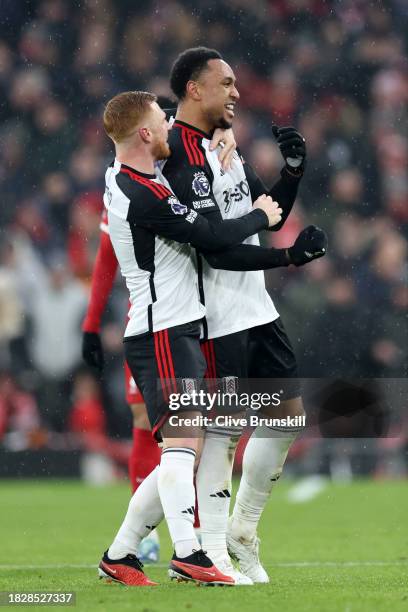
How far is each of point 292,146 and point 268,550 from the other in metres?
2.38

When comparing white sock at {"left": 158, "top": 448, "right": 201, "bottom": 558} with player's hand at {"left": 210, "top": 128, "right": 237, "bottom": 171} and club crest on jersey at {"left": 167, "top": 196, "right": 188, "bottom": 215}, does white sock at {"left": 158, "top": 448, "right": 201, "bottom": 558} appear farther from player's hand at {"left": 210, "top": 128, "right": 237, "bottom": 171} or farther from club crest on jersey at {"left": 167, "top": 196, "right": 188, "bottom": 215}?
player's hand at {"left": 210, "top": 128, "right": 237, "bottom": 171}

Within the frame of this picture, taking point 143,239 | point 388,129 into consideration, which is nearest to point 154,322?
point 143,239

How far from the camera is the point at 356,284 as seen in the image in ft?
37.0

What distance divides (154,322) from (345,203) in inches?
295

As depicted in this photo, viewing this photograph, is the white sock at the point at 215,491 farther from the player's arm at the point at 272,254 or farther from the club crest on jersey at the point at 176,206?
the club crest on jersey at the point at 176,206

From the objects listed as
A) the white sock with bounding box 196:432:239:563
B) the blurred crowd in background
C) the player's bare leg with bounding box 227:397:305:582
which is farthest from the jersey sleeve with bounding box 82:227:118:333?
the blurred crowd in background

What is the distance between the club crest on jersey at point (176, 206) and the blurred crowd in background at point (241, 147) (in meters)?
6.20

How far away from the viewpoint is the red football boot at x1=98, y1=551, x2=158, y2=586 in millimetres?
4703

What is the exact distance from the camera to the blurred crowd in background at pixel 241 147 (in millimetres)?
11156

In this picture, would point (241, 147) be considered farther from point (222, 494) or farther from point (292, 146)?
point (222, 494)

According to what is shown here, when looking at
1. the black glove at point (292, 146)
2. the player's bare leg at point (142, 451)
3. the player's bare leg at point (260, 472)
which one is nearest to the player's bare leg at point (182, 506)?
the player's bare leg at point (260, 472)

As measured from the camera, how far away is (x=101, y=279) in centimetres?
620

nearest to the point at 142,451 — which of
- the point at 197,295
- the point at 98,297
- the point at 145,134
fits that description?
the point at 98,297

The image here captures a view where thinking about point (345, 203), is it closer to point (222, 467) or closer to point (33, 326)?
point (33, 326)
